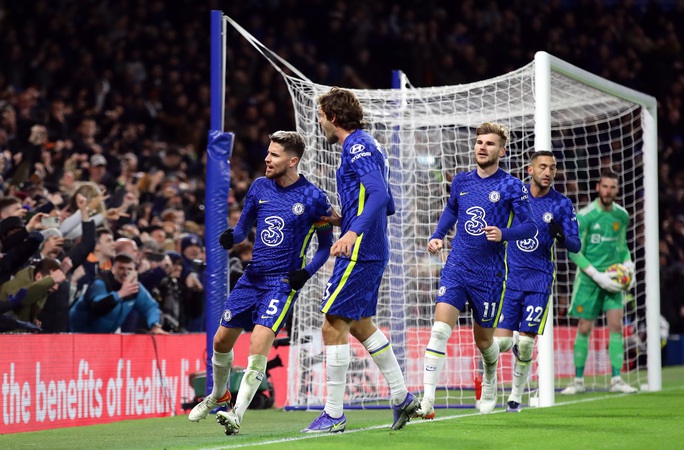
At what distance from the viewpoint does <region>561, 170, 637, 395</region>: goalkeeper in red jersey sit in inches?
461

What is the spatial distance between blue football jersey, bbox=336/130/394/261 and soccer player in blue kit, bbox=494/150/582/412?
288 centimetres

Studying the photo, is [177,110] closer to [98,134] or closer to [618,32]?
[98,134]

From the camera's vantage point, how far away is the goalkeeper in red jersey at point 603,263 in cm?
1171

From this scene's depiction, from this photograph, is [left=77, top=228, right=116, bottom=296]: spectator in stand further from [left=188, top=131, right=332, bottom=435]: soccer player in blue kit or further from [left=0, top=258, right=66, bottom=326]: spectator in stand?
[left=188, top=131, right=332, bottom=435]: soccer player in blue kit

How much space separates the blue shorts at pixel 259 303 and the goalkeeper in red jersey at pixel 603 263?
5355 mm

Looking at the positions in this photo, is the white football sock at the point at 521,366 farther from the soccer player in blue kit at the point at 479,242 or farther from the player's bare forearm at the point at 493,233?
the player's bare forearm at the point at 493,233

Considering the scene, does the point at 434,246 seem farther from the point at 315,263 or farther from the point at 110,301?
the point at 110,301

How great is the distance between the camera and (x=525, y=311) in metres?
9.39

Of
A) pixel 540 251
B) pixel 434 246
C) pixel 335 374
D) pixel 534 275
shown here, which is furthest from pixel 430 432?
pixel 540 251

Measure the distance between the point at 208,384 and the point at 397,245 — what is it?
3.13 m

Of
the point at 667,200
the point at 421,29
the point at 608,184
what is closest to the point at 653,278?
the point at 608,184

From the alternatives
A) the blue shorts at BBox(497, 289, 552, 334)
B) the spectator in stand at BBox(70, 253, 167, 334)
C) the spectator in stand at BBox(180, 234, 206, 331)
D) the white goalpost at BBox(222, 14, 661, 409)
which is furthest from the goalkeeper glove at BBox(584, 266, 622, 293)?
the spectator in stand at BBox(70, 253, 167, 334)

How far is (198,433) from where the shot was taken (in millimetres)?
7469

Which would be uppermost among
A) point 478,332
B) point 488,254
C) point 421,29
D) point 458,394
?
point 421,29
